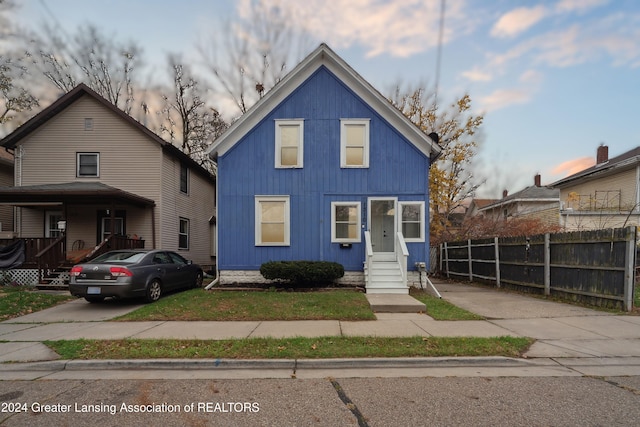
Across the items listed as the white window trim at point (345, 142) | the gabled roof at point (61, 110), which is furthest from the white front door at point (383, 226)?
the gabled roof at point (61, 110)

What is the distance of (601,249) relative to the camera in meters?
8.64

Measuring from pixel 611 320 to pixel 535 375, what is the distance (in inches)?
167

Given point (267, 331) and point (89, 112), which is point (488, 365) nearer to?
point (267, 331)

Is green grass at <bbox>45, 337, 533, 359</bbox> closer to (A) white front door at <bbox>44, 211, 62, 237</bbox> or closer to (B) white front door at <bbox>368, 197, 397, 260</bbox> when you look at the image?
(B) white front door at <bbox>368, 197, 397, 260</bbox>

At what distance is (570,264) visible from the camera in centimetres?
Answer: 955

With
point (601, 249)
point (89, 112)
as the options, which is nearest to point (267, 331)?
point (601, 249)

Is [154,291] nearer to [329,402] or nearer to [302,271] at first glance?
[302,271]

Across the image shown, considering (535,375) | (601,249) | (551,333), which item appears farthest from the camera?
(601,249)

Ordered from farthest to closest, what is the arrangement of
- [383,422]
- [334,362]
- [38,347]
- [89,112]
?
[89,112]
[38,347]
[334,362]
[383,422]

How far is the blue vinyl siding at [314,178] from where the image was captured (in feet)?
39.4

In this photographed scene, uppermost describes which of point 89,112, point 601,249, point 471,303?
point 89,112

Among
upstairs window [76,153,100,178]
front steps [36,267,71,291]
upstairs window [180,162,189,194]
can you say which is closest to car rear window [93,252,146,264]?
front steps [36,267,71,291]

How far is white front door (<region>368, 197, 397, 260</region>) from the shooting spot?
12117 mm

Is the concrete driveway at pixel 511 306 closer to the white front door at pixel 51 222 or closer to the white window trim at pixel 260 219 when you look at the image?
the white window trim at pixel 260 219
